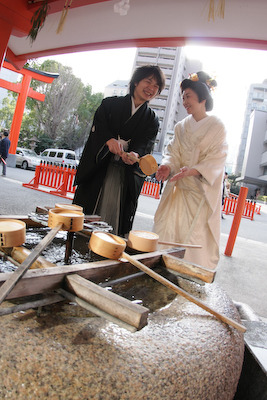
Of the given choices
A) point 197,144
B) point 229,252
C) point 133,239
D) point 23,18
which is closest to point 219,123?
point 197,144

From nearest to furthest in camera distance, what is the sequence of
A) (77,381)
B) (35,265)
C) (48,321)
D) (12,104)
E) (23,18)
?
(77,381), (48,321), (35,265), (23,18), (12,104)

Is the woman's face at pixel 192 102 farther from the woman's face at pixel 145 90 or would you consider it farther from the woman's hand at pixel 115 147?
the woman's hand at pixel 115 147

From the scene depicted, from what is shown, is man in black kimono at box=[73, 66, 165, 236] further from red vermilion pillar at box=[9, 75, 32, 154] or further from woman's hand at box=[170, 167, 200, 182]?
red vermilion pillar at box=[9, 75, 32, 154]

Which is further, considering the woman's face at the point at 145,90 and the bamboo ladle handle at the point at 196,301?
the woman's face at the point at 145,90

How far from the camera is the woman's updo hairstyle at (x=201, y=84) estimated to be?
95.3 inches

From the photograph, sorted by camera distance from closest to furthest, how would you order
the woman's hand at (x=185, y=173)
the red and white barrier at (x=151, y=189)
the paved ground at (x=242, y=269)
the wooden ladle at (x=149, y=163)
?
the wooden ladle at (x=149, y=163) < the woman's hand at (x=185, y=173) < the paved ground at (x=242, y=269) < the red and white barrier at (x=151, y=189)

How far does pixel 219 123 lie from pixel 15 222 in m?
2.14

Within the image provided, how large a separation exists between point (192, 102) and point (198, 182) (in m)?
0.76

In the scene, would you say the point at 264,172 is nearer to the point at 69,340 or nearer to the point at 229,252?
the point at 229,252

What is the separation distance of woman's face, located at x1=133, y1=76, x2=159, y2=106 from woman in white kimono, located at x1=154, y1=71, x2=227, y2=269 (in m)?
0.27

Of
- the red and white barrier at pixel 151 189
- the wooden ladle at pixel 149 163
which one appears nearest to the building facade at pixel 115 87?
the red and white barrier at pixel 151 189

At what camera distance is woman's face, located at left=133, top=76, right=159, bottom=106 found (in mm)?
2418

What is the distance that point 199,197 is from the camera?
2.48 meters

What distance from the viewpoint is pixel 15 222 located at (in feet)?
3.08
